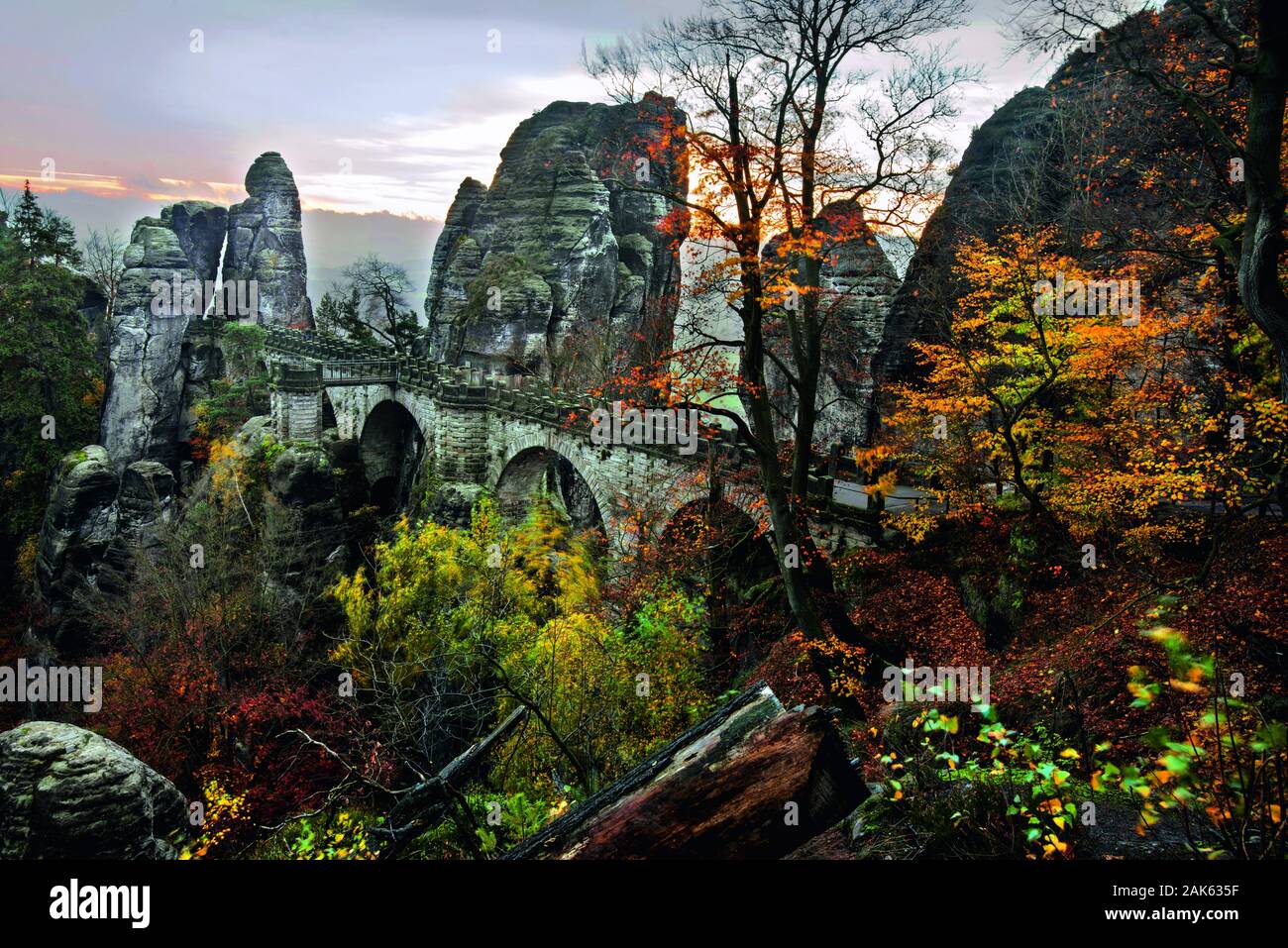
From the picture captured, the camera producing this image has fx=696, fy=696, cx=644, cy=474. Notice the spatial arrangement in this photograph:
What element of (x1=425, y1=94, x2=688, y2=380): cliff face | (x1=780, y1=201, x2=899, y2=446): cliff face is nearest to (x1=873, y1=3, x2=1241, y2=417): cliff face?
(x1=780, y1=201, x2=899, y2=446): cliff face

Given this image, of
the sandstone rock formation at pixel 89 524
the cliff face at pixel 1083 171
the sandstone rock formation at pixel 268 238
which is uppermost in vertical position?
the sandstone rock formation at pixel 268 238

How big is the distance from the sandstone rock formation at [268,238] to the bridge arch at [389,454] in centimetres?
2538

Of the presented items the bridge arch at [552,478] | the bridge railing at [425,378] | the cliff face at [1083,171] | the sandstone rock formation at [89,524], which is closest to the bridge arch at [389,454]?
the bridge railing at [425,378]

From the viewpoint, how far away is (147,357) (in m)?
40.8

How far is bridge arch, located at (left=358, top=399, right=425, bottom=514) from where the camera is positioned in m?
38.2

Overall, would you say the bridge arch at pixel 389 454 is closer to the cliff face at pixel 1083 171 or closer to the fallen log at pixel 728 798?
the cliff face at pixel 1083 171

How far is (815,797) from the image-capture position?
4117mm

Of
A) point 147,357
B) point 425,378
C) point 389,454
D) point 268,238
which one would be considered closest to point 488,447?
point 425,378

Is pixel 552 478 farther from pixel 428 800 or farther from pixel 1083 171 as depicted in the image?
pixel 428 800

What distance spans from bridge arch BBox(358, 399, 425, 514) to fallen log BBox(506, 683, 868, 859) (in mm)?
35451

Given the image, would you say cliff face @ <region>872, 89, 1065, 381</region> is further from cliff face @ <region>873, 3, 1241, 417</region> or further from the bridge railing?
the bridge railing

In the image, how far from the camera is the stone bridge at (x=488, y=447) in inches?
746

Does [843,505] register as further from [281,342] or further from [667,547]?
[281,342]
